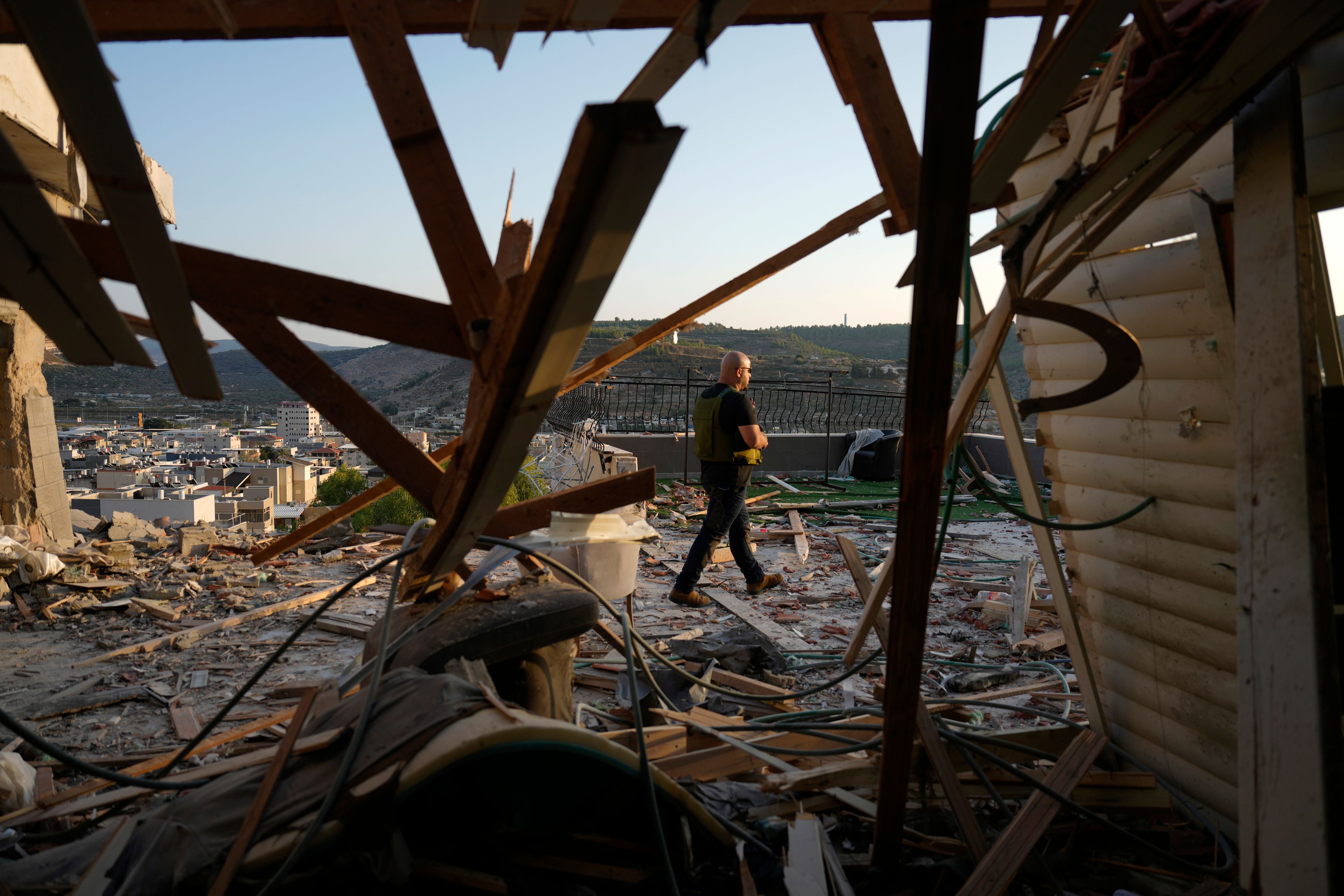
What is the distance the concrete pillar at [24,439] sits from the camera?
26.5 feet

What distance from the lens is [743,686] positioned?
4816 mm

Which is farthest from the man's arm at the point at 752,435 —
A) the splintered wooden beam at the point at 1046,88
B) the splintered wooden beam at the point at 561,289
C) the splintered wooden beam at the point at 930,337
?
the splintered wooden beam at the point at 561,289

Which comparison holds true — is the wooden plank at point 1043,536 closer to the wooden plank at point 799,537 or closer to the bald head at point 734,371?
the bald head at point 734,371

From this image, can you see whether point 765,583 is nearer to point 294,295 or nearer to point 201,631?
point 201,631

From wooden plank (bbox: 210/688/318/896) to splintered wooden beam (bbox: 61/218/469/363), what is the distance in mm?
1064

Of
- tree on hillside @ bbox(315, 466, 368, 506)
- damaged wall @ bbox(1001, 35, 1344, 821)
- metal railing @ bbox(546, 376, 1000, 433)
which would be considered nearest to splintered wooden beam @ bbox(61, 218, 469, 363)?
damaged wall @ bbox(1001, 35, 1344, 821)

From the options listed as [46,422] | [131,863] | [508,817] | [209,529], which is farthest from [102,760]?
[46,422]

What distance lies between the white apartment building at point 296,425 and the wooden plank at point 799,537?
50.5 m

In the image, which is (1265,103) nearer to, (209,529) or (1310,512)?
(1310,512)

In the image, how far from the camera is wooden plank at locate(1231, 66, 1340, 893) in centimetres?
186

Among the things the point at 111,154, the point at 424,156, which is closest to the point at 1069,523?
the point at 424,156

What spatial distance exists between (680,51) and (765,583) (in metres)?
6.27

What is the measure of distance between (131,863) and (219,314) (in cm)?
144

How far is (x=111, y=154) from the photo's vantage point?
147 centimetres
